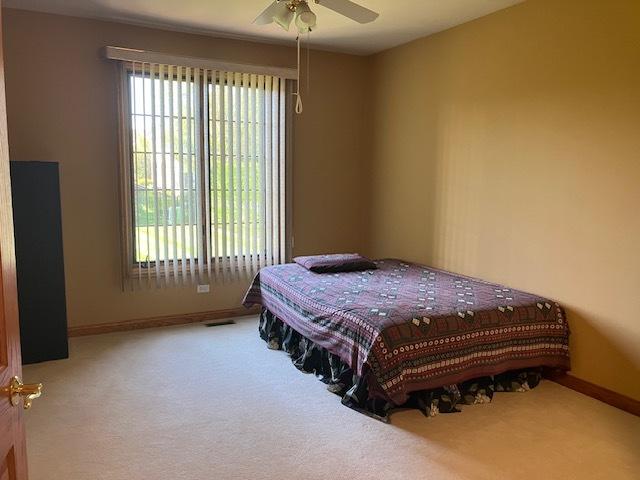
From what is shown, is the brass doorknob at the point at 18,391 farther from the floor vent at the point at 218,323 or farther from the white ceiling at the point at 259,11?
the floor vent at the point at 218,323

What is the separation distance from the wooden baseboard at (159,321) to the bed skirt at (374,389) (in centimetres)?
125

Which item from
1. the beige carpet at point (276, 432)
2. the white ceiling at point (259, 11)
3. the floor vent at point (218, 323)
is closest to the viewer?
the beige carpet at point (276, 432)

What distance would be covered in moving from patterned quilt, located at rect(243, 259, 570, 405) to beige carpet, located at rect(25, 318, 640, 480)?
0.84ft

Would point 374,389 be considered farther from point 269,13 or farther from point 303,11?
point 269,13

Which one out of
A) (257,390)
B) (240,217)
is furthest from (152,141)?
(257,390)

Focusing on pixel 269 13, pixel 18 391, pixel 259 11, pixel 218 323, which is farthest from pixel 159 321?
pixel 18 391

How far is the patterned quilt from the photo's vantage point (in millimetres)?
2822

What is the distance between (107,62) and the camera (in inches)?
164

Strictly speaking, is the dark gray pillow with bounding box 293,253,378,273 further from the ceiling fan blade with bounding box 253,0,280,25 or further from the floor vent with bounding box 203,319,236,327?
the ceiling fan blade with bounding box 253,0,280,25

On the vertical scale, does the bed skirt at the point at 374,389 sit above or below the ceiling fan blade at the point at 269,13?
below

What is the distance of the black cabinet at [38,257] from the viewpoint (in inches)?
137

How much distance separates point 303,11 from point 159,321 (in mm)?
3058

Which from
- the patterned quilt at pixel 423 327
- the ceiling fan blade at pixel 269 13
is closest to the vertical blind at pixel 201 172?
the patterned quilt at pixel 423 327

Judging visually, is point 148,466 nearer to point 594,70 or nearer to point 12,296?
point 12,296
